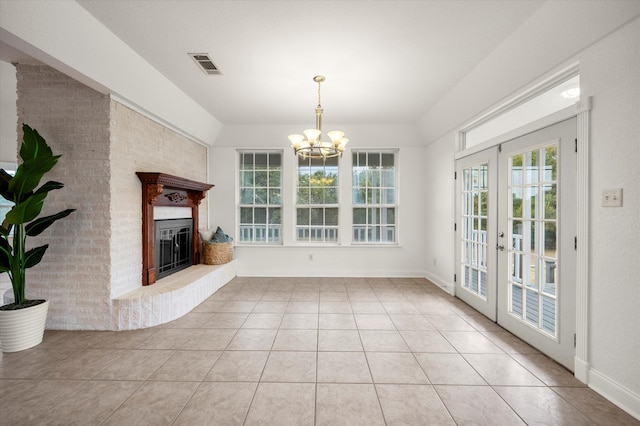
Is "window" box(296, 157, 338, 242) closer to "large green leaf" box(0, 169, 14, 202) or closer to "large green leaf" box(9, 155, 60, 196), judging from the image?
"large green leaf" box(9, 155, 60, 196)

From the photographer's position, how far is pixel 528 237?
2.77 meters

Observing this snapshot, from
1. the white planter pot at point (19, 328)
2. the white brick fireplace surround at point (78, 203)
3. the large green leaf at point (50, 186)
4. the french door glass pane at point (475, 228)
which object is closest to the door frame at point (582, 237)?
the french door glass pane at point (475, 228)

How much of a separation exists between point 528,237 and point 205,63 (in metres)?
3.82

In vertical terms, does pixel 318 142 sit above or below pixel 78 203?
above

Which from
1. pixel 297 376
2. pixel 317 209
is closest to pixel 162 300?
pixel 297 376

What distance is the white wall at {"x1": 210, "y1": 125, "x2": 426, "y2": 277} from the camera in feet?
17.5

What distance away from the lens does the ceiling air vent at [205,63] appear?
9.36ft

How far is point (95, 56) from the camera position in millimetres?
2484

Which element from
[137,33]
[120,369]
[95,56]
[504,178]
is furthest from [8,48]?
[504,178]

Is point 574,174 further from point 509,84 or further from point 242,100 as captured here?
point 242,100

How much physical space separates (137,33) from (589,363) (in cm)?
459

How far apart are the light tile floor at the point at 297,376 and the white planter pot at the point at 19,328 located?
10 centimetres

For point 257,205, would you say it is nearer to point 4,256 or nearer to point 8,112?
point 4,256

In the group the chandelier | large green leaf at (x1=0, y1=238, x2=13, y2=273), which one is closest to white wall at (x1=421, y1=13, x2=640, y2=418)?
the chandelier
